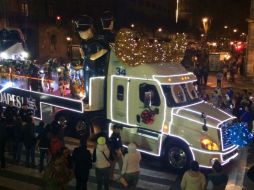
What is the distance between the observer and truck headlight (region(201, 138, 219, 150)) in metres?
11.0

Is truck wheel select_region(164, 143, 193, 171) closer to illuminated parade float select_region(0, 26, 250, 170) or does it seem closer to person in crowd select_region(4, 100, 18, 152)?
illuminated parade float select_region(0, 26, 250, 170)

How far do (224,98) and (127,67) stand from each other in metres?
7.02

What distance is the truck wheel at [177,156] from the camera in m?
11.4

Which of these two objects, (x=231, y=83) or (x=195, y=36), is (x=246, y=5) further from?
(x=231, y=83)

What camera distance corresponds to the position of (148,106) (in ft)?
38.5

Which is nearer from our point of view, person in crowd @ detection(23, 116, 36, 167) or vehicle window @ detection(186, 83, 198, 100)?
person in crowd @ detection(23, 116, 36, 167)

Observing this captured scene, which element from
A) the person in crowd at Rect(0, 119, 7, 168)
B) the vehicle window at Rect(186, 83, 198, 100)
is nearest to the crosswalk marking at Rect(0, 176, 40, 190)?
the person in crowd at Rect(0, 119, 7, 168)

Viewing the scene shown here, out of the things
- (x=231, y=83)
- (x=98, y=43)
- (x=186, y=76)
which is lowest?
(x=231, y=83)

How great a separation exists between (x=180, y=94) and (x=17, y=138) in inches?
193

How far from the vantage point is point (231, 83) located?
30.1 metres

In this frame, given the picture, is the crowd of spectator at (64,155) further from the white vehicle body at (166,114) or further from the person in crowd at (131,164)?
the white vehicle body at (166,114)

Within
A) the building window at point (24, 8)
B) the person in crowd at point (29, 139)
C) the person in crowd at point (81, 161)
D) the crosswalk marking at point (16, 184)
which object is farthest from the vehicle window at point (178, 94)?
the building window at point (24, 8)

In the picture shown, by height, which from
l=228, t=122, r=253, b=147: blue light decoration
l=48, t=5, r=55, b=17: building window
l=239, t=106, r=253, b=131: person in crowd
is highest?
l=48, t=5, r=55, b=17: building window

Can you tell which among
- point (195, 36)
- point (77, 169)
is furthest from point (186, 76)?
point (195, 36)
